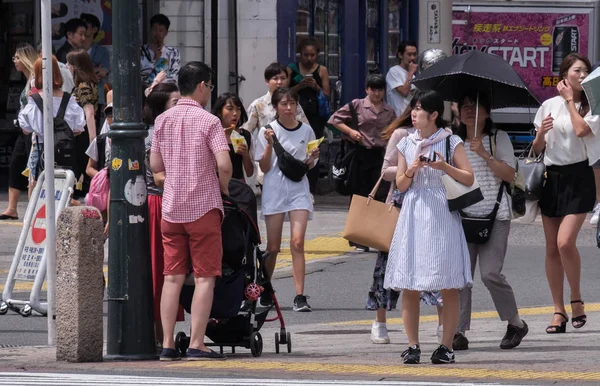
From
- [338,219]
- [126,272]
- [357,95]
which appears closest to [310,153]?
[126,272]

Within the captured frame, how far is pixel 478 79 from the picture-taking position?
372 inches

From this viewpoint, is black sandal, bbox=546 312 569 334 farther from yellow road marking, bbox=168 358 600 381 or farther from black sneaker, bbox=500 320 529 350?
yellow road marking, bbox=168 358 600 381

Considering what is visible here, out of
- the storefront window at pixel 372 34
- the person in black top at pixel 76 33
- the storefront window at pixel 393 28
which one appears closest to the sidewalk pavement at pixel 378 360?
the person in black top at pixel 76 33

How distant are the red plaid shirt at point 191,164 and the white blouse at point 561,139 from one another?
8.70ft

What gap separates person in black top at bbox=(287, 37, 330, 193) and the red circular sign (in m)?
6.06

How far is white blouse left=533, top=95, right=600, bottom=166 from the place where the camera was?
9.95 metres

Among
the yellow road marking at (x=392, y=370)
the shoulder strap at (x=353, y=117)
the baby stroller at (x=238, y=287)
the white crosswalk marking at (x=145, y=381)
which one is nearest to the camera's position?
the white crosswalk marking at (x=145, y=381)

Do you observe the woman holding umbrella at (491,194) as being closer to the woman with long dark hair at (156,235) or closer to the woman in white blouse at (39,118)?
the woman with long dark hair at (156,235)

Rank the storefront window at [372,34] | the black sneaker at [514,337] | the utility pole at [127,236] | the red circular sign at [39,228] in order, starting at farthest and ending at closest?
1. the storefront window at [372,34]
2. the red circular sign at [39,228]
3. the black sneaker at [514,337]
4. the utility pole at [127,236]

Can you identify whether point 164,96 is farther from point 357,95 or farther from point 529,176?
point 357,95

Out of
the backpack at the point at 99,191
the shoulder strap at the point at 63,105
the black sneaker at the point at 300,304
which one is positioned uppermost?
the shoulder strap at the point at 63,105

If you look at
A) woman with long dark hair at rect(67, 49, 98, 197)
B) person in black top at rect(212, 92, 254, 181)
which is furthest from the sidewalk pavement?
woman with long dark hair at rect(67, 49, 98, 197)

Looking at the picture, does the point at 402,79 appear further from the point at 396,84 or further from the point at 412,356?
the point at 412,356

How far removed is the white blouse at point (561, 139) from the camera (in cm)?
995
